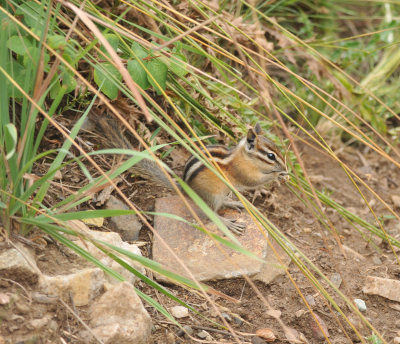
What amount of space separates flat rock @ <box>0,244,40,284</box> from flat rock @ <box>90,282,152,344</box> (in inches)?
A: 12.4

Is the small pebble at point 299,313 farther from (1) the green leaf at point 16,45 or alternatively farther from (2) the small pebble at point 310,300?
(1) the green leaf at point 16,45

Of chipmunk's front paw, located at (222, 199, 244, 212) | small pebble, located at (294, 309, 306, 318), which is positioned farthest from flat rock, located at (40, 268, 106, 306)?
chipmunk's front paw, located at (222, 199, 244, 212)

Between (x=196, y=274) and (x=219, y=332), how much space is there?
46 cm

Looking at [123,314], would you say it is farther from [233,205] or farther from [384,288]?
[384,288]

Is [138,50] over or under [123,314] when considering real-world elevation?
over

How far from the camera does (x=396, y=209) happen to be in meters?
4.73

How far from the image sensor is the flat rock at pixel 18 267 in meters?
2.59

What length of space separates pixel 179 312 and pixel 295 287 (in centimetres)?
63

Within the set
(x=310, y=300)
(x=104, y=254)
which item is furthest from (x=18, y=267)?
(x=310, y=300)

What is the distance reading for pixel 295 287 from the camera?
2.96 metres

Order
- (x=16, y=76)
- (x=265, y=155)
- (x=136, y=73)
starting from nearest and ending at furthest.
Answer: (x=16, y=76), (x=136, y=73), (x=265, y=155)

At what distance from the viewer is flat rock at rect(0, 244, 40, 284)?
259cm

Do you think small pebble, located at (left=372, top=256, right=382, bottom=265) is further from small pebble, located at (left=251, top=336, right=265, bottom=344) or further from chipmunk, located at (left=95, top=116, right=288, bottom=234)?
small pebble, located at (left=251, top=336, right=265, bottom=344)

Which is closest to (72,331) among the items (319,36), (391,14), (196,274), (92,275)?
(92,275)
